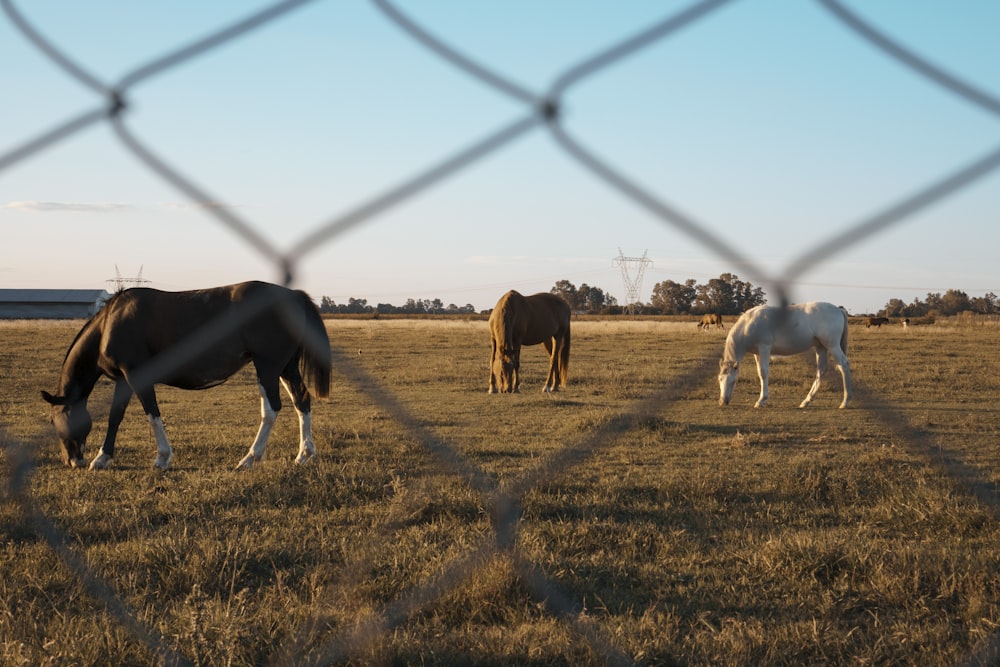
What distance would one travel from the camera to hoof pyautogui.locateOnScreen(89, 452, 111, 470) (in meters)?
6.25

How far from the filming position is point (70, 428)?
20.9 ft

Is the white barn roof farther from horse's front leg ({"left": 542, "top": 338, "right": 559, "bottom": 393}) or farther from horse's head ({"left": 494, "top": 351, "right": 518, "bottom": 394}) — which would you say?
horse's head ({"left": 494, "top": 351, "right": 518, "bottom": 394})

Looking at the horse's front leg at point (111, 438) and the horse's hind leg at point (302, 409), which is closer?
the horse's front leg at point (111, 438)

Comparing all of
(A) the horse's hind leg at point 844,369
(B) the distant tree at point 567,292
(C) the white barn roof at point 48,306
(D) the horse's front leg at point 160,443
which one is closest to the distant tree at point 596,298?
(B) the distant tree at point 567,292

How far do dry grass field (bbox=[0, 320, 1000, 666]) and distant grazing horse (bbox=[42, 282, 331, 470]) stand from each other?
1.01ft

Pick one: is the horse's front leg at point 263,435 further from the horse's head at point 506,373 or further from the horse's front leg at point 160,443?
the horse's head at point 506,373

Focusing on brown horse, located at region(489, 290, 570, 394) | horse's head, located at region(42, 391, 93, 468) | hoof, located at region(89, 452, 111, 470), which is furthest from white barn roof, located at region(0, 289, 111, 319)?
hoof, located at region(89, 452, 111, 470)

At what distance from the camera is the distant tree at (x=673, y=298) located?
194 cm

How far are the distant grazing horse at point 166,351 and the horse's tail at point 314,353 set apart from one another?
0.01 metres

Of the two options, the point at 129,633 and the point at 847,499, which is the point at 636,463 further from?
the point at 129,633

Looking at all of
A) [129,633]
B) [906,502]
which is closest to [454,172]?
[129,633]

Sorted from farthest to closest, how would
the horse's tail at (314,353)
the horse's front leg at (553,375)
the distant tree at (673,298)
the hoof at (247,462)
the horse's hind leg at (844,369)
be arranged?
the horse's front leg at (553,375) < the horse's hind leg at (844,369) < the horse's tail at (314,353) < the hoof at (247,462) < the distant tree at (673,298)

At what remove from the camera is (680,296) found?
2.02 m

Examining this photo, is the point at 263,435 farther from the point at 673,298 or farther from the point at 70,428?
the point at 673,298
